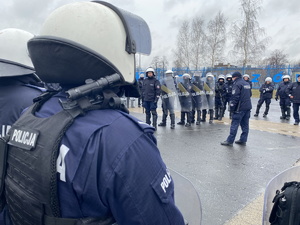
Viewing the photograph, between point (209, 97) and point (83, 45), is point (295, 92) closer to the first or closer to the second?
point (209, 97)

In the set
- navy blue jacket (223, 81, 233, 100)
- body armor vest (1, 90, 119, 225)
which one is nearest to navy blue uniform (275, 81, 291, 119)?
navy blue jacket (223, 81, 233, 100)

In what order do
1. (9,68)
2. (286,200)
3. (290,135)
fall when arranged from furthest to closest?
(290,135)
(9,68)
(286,200)

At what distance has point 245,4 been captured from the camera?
2541 cm

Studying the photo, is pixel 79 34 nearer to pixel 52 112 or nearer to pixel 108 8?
pixel 108 8

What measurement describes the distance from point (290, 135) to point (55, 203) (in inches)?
328

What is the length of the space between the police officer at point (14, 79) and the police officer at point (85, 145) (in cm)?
67

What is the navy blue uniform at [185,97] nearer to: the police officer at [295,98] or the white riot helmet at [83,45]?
the police officer at [295,98]

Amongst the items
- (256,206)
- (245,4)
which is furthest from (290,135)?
(245,4)

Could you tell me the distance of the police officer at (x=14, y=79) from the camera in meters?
1.66

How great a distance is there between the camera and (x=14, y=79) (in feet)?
5.86

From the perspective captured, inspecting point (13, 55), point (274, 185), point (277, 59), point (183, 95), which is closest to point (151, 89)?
point (183, 95)

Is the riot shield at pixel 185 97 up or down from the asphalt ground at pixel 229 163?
up

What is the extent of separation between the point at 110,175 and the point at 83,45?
19.1 inches

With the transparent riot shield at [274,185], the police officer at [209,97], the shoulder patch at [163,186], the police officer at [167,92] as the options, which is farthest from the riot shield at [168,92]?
the shoulder patch at [163,186]
